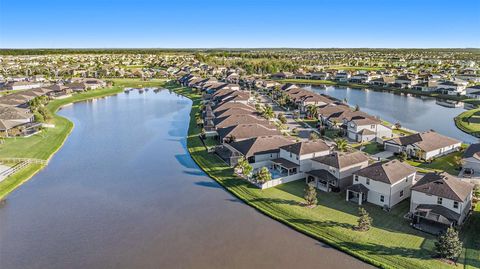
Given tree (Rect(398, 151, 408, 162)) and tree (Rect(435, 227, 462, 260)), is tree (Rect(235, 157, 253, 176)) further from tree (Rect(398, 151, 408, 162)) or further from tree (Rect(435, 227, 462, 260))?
tree (Rect(435, 227, 462, 260))

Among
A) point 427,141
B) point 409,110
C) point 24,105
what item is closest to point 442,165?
point 427,141

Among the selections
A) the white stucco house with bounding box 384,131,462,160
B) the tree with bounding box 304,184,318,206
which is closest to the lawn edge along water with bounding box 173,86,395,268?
the tree with bounding box 304,184,318,206

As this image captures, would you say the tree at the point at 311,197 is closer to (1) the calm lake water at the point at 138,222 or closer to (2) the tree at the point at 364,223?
(1) the calm lake water at the point at 138,222

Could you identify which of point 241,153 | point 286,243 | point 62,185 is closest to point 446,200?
point 286,243

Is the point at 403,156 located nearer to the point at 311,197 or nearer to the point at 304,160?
the point at 304,160

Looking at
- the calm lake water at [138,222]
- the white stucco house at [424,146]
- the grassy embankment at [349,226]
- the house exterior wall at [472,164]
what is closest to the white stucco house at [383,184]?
the grassy embankment at [349,226]

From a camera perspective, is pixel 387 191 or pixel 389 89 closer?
pixel 387 191
